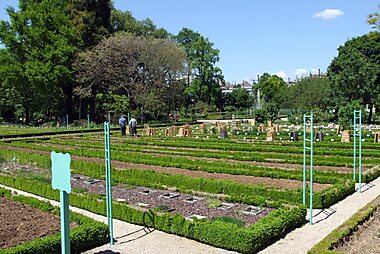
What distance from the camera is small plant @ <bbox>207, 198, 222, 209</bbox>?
30.8 feet

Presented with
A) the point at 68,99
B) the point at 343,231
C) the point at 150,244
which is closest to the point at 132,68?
the point at 68,99

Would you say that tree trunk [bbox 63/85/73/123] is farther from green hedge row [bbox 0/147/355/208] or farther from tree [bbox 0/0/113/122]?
green hedge row [bbox 0/147/355/208]

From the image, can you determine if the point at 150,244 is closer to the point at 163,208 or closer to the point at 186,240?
the point at 186,240

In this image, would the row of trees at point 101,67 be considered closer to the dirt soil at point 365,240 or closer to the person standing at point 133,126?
the person standing at point 133,126

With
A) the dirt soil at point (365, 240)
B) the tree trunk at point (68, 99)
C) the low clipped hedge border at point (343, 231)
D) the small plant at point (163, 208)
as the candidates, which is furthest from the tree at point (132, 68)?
the dirt soil at point (365, 240)

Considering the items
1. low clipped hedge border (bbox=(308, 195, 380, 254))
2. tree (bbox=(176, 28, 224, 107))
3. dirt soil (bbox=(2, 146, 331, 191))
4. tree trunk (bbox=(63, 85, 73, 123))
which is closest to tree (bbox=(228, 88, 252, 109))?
tree (bbox=(176, 28, 224, 107))

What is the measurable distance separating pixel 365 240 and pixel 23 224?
21.7ft

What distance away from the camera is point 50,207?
8898 millimetres

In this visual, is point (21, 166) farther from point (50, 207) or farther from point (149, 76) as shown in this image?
point (149, 76)

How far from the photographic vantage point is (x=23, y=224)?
790 cm

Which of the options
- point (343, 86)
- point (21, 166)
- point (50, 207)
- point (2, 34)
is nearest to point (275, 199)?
point (50, 207)

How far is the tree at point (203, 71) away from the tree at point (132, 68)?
16.3m

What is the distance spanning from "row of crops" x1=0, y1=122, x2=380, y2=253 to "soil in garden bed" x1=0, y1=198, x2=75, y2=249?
1.26 meters

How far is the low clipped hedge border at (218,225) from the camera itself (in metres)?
6.98
